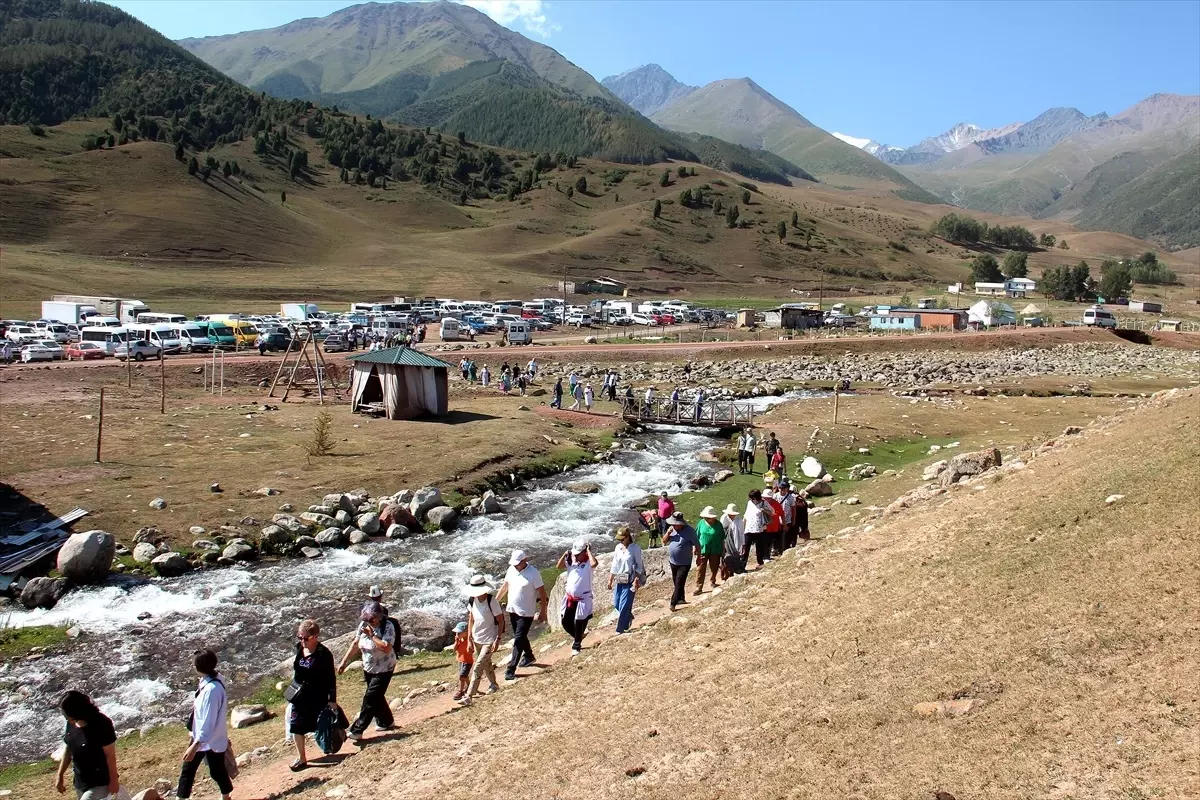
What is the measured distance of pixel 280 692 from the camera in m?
14.8

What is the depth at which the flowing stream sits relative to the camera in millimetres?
14688

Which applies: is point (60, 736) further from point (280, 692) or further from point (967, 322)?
point (967, 322)

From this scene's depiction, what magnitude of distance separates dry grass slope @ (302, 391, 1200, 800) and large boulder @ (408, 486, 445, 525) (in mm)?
12713

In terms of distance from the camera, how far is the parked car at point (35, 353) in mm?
48219

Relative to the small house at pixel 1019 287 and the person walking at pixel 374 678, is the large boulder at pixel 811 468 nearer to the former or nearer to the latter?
the person walking at pixel 374 678

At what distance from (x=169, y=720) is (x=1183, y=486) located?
51.4 ft

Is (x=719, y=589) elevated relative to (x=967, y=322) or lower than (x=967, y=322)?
lower

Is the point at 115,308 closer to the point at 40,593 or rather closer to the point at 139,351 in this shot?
the point at 139,351

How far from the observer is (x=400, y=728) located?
11.2 metres

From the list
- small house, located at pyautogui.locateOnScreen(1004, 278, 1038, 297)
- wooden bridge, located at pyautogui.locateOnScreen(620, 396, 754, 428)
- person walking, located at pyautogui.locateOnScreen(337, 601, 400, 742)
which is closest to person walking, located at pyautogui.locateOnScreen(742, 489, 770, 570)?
person walking, located at pyautogui.locateOnScreen(337, 601, 400, 742)

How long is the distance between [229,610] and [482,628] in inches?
368

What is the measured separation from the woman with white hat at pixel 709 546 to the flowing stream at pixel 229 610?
19.0 ft

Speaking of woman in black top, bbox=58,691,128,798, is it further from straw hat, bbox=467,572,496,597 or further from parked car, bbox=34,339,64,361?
parked car, bbox=34,339,64,361

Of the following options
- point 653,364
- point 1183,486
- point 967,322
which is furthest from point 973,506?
point 967,322
